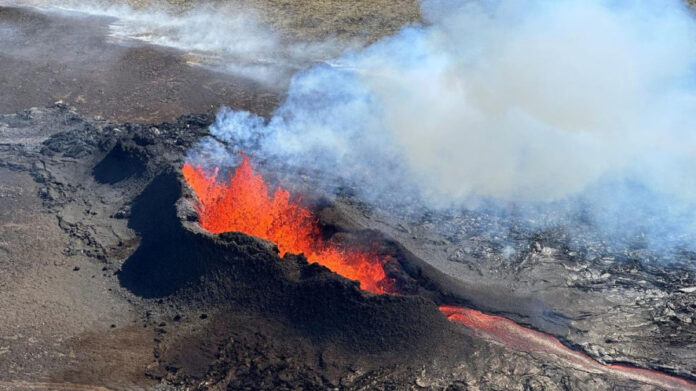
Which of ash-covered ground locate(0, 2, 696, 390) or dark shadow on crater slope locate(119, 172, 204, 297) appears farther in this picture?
dark shadow on crater slope locate(119, 172, 204, 297)

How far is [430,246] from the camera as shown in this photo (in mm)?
16469

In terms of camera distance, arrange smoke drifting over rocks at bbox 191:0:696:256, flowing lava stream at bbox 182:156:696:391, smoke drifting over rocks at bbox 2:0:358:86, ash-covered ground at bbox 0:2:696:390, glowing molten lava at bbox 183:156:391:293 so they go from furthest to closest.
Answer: smoke drifting over rocks at bbox 2:0:358:86 → smoke drifting over rocks at bbox 191:0:696:256 → glowing molten lava at bbox 183:156:391:293 → flowing lava stream at bbox 182:156:696:391 → ash-covered ground at bbox 0:2:696:390

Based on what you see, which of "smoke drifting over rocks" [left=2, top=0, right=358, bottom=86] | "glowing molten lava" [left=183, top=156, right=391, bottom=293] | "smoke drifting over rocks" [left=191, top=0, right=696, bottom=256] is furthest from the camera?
"smoke drifting over rocks" [left=2, top=0, right=358, bottom=86]

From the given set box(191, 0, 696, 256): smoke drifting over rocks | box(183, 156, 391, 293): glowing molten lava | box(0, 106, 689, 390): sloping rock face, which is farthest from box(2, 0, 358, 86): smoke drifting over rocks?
box(0, 106, 689, 390): sloping rock face

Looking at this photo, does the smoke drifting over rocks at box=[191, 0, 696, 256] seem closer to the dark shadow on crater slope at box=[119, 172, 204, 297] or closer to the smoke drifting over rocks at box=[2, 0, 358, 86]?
the dark shadow on crater slope at box=[119, 172, 204, 297]

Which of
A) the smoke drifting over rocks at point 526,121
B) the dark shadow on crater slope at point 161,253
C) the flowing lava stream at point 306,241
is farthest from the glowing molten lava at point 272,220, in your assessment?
the smoke drifting over rocks at point 526,121

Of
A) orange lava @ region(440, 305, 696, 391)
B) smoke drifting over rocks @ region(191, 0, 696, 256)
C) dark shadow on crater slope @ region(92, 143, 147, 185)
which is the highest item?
smoke drifting over rocks @ region(191, 0, 696, 256)

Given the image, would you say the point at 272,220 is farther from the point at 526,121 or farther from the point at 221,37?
the point at 221,37

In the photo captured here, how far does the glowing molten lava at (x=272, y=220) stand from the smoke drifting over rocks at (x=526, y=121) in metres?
1.67

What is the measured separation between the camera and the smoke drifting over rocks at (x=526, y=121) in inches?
728

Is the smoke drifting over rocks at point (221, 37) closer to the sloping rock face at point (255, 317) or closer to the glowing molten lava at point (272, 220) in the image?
the glowing molten lava at point (272, 220)

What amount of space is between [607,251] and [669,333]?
3052 mm

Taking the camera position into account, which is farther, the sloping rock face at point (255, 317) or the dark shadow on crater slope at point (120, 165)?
the dark shadow on crater slope at point (120, 165)

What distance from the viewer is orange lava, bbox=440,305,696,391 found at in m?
12.6
